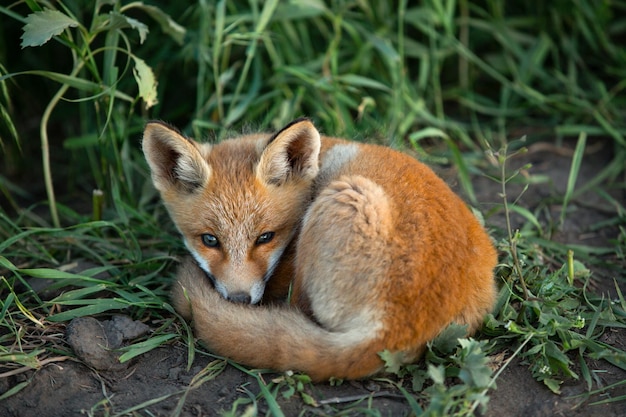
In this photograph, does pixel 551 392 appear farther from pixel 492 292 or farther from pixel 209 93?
pixel 209 93

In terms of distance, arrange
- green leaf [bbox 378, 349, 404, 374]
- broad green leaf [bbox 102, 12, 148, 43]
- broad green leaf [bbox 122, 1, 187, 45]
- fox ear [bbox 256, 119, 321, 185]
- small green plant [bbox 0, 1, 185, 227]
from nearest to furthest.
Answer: green leaf [bbox 378, 349, 404, 374] → fox ear [bbox 256, 119, 321, 185] → small green plant [bbox 0, 1, 185, 227] → broad green leaf [bbox 102, 12, 148, 43] → broad green leaf [bbox 122, 1, 187, 45]

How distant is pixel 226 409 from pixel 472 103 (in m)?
4.13

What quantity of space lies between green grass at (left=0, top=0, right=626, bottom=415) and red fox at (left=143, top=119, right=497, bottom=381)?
0.18 m

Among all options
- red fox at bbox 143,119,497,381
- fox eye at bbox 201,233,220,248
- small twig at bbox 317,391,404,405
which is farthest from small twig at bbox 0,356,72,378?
small twig at bbox 317,391,404,405

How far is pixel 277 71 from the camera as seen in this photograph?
218 inches

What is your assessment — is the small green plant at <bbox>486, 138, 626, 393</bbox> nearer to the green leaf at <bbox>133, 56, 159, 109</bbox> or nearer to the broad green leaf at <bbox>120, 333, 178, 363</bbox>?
the broad green leaf at <bbox>120, 333, 178, 363</bbox>

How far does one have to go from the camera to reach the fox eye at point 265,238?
12.5 ft

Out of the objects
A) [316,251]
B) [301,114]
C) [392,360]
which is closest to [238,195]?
[316,251]

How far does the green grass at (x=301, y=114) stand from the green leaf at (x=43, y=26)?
13mm

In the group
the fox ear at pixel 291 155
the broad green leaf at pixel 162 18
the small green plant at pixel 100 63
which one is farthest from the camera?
the broad green leaf at pixel 162 18

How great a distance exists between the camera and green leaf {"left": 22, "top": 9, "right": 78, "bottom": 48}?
3.80m

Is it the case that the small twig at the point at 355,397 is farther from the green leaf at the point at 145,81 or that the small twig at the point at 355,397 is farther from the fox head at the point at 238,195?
the green leaf at the point at 145,81

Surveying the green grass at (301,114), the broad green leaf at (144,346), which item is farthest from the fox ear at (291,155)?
the broad green leaf at (144,346)

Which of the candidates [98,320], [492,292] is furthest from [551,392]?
[98,320]
